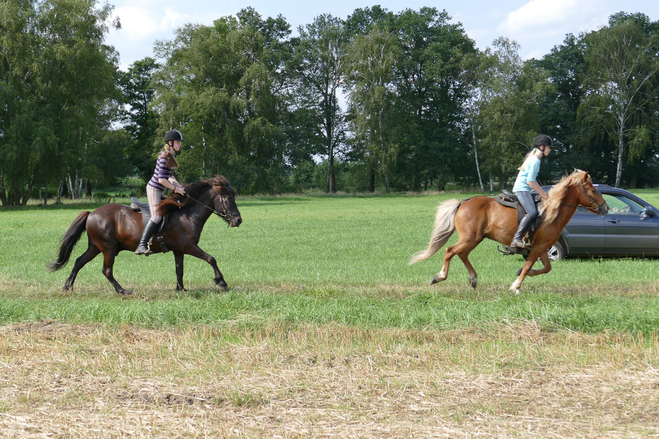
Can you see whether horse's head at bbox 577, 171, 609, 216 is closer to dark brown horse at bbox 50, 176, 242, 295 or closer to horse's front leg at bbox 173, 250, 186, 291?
dark brown horse at bbox 50, 176, 242, 295

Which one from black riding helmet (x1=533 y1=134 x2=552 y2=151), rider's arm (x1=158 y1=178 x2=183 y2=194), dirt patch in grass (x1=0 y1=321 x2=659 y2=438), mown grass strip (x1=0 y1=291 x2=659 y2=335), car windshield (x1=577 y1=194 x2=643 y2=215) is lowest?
dirt patch in grass (x1=0 y1=321 x2=659 y2=438)

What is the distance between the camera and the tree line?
158 ft

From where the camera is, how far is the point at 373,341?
6.60 meters

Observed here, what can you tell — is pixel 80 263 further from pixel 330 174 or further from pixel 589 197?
pixel 330 174

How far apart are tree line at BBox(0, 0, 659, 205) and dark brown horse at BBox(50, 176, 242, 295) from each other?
1522 inches

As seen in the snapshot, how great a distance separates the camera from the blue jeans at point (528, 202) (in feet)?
33.7

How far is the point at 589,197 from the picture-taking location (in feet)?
33.9

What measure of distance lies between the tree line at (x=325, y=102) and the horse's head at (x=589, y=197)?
43012 mm

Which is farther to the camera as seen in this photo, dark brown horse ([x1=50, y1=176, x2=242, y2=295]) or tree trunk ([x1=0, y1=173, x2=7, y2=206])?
tree trunk ([x1=0, y1=173, x2=7, y2=206])

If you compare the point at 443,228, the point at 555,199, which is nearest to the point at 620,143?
the point at 555,199

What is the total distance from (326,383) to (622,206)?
12.5 meters

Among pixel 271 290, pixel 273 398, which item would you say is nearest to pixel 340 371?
pixel 273 398

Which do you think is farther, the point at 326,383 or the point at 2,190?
the point at 2,190

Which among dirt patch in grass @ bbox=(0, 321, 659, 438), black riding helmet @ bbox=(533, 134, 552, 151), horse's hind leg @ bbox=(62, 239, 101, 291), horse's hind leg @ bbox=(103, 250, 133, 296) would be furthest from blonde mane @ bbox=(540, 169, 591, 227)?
horse's hind leg @ bbox=(62, 239, 101, 291)
